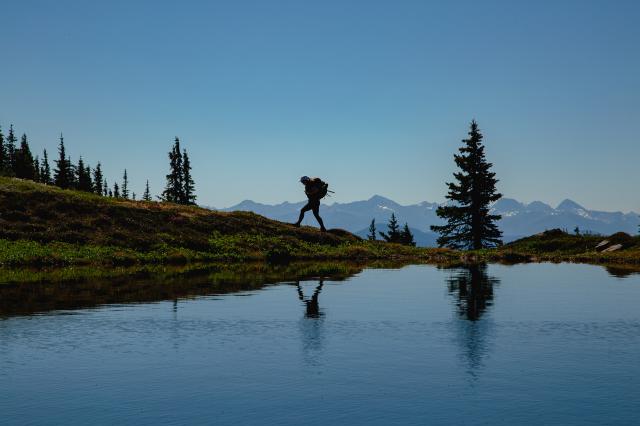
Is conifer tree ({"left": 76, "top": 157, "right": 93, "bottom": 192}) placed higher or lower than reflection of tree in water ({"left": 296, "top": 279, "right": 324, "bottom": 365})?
higher

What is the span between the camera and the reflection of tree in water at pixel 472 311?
14.3 m

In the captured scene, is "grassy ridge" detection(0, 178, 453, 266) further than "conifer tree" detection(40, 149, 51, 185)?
No

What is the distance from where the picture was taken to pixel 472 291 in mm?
27672

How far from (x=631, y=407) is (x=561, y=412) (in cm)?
130

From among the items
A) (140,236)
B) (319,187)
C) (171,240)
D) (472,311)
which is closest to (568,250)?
(319,187)

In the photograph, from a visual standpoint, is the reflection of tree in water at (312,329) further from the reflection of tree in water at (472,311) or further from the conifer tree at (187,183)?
the conifer tree at (187,183)

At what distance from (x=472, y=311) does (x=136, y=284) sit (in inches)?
685

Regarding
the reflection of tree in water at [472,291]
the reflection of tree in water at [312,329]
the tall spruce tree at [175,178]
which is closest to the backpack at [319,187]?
the reflection of tree in water at [472,291]

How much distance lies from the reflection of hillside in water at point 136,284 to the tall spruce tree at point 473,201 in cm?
3154

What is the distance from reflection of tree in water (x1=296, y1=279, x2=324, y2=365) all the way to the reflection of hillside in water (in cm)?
565

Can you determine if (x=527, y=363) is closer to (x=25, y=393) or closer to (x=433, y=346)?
(x=433, y=346)

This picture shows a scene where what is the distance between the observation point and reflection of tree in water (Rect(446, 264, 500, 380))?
14.3 m

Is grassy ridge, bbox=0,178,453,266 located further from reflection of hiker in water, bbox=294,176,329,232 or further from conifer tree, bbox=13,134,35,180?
conifer tree, bbox=13,134,35,180

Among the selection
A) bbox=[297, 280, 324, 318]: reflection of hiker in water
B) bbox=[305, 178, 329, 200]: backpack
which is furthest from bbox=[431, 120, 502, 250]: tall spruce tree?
bbox=[297, 280, 324, 318]: reflection of hiker in water
